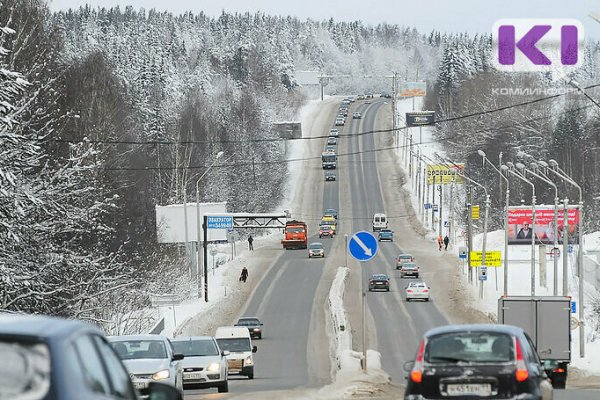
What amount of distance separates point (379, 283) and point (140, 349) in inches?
2440

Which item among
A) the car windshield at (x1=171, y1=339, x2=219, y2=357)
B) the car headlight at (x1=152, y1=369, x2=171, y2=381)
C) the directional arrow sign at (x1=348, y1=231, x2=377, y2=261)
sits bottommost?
the car windshield at (x1=171, y1=339, x2=219, y2=357)

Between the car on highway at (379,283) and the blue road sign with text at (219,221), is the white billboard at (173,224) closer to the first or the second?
the blue road sign with text at (219,221)

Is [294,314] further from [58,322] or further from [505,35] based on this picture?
[58,322]

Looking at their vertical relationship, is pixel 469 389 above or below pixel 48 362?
below

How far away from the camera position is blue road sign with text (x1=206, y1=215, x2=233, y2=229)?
285ft

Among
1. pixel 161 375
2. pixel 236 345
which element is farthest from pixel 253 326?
pixel 161 375

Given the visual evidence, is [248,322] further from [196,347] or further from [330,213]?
[330,213]

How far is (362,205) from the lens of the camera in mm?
141250

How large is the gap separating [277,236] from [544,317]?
3527 inches

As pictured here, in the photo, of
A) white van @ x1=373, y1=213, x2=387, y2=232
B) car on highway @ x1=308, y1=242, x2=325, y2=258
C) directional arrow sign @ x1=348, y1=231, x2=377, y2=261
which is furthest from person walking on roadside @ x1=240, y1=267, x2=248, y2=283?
directional arrow sign @ x1=348, y1=231, x2=377, y2=261

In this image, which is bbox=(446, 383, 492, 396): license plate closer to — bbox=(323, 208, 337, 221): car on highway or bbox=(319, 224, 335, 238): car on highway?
bbox=(319, 224, 335, 238): car on highway

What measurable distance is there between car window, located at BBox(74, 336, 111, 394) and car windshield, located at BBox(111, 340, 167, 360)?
49.4 feet

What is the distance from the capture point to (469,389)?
1420 cm

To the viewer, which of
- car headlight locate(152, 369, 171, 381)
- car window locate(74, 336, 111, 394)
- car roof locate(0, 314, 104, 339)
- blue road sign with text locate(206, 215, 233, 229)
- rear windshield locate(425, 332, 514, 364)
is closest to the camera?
car roof locate(0, 314, 104, 339)
